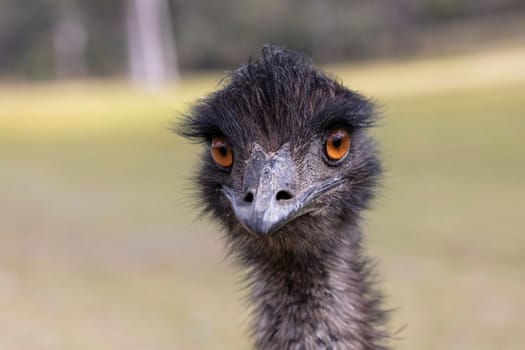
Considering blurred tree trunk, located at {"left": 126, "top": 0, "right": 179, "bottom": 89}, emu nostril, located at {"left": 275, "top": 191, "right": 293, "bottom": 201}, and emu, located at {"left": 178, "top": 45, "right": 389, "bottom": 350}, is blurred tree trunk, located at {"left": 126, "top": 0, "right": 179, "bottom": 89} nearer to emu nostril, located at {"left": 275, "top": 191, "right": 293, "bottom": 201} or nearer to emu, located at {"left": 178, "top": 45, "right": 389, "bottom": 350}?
emu, located at {"left": 178, "top": 45, "right": 389, "bottom": 350}

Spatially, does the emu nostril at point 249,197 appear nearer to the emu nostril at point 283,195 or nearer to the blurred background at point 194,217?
the emu nostril at point 283,195

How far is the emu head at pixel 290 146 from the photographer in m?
2.01

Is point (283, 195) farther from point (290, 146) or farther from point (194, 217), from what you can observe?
point (194, 217)

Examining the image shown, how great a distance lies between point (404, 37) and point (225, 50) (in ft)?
20.7

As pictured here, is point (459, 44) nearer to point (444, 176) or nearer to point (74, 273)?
point (444, 176)

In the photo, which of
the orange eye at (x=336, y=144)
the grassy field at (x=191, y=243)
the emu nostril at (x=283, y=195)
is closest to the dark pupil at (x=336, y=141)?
the orange eye at (x=336, y=144)

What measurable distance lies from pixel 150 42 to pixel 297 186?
98.9 feet

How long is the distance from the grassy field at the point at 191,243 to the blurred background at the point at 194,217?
0.02 metres

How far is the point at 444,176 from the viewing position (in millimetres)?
9680

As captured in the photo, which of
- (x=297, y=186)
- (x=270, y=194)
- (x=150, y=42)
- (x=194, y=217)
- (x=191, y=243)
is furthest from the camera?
(x=150, y=42)

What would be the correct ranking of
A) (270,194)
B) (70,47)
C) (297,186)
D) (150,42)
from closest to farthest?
(270,194)
(297,186)
(150,42)
(70,47)

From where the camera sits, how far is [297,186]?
1984 mm

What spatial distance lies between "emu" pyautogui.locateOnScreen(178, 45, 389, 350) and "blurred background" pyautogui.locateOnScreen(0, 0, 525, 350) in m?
0.30

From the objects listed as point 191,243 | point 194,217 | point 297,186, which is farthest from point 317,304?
point 194,217
